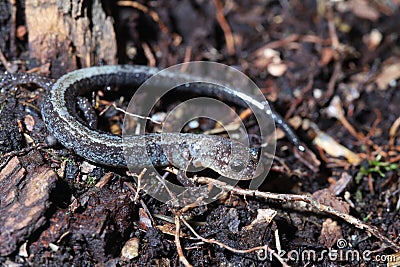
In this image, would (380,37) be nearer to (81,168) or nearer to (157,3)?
(157,3)

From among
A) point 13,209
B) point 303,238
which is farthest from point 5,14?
point 303,238

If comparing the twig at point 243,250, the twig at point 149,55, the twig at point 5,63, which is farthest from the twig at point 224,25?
the twig at point 243,250
